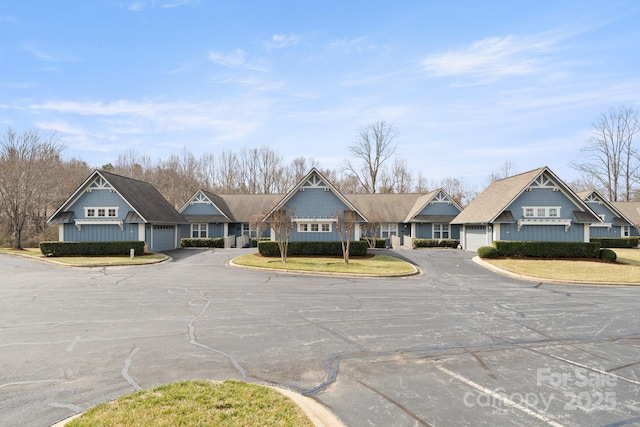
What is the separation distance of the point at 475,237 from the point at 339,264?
15.1m

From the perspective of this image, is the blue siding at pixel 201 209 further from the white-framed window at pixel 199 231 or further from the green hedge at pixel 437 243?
the green hedge at pixel 437 243

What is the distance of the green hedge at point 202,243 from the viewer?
123ft

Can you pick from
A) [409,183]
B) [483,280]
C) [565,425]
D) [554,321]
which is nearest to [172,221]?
[483,280]

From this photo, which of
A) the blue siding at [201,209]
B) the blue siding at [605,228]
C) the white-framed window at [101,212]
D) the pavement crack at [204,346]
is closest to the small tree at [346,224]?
the pavement crack at [204,346]

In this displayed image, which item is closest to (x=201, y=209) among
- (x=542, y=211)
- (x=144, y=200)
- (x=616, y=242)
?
(x=144, y=200)

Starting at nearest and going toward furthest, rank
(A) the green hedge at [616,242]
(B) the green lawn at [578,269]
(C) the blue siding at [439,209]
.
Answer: (B) the green lawn at [578,269] < (A) the green hedge at [616,242] < (C) the blue siding at [439,209]

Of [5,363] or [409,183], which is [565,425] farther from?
[409,183]

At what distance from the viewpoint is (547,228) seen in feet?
93.2

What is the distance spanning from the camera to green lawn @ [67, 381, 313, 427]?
4539 mm

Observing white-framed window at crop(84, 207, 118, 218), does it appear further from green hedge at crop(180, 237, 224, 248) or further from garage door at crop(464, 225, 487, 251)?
garage door at crop(464, 225, 487, 251)

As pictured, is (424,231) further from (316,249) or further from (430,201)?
(316,249)

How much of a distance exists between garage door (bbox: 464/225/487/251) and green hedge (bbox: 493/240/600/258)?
3429 millimetres

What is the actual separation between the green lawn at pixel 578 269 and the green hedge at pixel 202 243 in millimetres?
25598

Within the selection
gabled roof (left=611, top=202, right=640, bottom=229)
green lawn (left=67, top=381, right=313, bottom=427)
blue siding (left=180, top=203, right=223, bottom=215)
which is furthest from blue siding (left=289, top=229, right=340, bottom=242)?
gabled roof (left=611, top=202, right=640, bottom=229)
